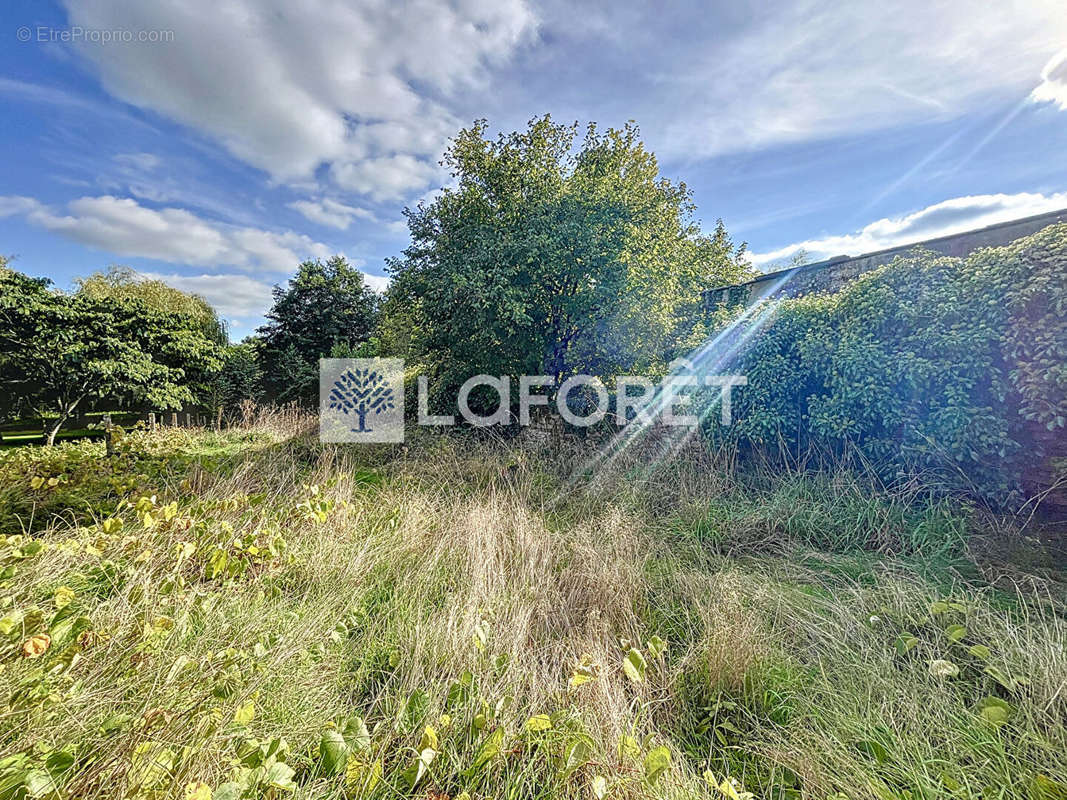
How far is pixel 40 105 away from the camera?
347 cm

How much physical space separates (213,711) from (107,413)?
1272cm

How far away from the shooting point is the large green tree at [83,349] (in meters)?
7.05

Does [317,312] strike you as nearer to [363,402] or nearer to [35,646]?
[363,402]

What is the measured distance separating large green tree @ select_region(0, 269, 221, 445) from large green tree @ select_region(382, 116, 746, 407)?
5431mm

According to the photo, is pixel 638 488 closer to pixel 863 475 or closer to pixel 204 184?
pixel 863 475

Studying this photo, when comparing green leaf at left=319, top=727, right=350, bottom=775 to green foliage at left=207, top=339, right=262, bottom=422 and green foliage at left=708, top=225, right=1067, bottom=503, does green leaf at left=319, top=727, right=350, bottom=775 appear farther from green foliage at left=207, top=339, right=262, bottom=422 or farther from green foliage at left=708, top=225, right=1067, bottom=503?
green foliage at left=207, top=339, right=262, bottom=422

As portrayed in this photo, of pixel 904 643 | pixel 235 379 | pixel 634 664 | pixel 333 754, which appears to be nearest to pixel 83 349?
pixel 235 379

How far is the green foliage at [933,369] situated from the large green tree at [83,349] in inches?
445

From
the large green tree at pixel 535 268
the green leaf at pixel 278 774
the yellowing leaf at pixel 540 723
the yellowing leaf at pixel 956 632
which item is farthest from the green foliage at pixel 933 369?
the green leaf at pixel 278 774

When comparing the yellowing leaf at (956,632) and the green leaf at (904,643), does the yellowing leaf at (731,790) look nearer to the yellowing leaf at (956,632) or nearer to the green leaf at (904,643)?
the green leaf at (904,643)

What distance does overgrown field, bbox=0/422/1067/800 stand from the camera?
1.14 metres

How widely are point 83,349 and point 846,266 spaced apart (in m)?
14.0

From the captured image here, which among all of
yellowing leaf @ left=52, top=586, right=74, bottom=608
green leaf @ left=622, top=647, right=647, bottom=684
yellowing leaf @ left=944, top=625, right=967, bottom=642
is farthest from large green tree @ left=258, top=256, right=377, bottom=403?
yellowing leaf @ left=944, top=625, right=967, bottom=642

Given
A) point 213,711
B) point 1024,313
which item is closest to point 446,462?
point 213,711
